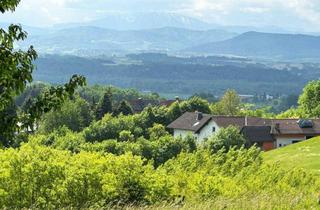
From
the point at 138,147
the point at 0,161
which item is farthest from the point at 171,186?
the point at 138,147

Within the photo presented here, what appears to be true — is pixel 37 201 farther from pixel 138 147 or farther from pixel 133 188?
pixel 138 147

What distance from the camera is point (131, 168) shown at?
2102 centimetres

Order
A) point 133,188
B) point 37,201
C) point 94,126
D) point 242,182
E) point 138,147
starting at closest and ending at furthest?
point 37,201
point 133,188
point 242,182
point 138,147
point 94,126

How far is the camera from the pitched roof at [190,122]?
7562 centimetres

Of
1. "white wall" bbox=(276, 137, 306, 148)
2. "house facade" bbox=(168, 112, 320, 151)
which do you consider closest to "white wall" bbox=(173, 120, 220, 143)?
"house facade" bbox=(168, 112, 320, 151)

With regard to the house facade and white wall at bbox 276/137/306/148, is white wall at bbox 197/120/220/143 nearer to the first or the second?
the house facade

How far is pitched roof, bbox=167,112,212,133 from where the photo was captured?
75.6 metres

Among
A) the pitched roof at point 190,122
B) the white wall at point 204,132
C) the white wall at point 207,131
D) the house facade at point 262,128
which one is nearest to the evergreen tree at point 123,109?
the pitched roof at point 190,122

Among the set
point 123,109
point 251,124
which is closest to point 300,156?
point 251,124

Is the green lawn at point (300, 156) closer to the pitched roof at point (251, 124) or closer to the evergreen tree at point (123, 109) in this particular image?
the pitched roof at point (251, 124)

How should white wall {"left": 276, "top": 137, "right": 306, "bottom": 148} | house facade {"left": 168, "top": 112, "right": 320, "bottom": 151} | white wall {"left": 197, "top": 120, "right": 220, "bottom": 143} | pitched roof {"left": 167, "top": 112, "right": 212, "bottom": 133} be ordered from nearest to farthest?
house facade {"left": 168, "top": 112, "right": 320, "bottom": 151} < white wall {"left": 276, "top": 137, "right": 306, "bottom": 148} < white wall {"left": 197, "top": 120, "right": 220, "bottom": 143} < pitched roof {"left": 167, "top": 112, "right": 212, "bottom": 133}

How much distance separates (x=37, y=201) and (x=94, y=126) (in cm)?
5001

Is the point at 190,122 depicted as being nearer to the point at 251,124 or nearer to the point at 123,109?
the point at 251,124

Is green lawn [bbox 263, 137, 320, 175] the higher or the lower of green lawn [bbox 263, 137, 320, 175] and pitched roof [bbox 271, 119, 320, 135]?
the higher
